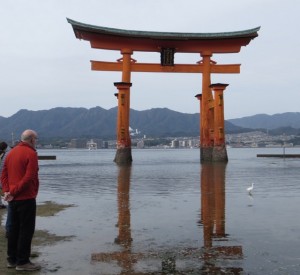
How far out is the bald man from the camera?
5.05 metres

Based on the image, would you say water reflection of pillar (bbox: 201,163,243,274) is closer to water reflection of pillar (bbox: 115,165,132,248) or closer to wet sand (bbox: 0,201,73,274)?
water reflection of pillar (bbox: 115,165,132,248)

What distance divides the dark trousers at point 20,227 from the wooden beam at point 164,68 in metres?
25.4

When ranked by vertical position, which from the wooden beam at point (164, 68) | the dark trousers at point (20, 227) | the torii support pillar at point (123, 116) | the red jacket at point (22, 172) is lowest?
the dark trousers at point (20, 227)

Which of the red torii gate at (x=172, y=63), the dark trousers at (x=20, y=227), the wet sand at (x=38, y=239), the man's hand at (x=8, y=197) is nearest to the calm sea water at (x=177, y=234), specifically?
the wet sand at (x=38, y=239)

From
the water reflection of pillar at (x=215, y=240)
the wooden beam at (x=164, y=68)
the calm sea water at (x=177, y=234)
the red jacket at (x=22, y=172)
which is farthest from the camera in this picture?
the wooden beam at (x=164, y=68)

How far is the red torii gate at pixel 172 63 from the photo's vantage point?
29844 millimetres

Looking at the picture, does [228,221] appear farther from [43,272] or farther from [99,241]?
[43,272]

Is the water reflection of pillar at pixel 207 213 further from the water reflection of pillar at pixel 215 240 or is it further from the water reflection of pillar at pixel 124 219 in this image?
the water reflection of pillar at pixel 124 219

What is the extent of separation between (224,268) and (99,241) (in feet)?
7.23

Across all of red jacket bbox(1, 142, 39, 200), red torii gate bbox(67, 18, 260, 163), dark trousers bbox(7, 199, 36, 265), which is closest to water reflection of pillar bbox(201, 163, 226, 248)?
dark trousers bbox(7, 199, 36, 265)

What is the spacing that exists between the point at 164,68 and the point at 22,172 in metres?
27.1

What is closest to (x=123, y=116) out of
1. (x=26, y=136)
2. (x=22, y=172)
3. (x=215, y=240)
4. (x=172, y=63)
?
(x=172, y=63)

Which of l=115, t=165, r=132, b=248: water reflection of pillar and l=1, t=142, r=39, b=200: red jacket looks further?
l=115, t=165, r=132, b=248: water reflection of pillar

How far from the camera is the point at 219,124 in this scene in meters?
30.6
